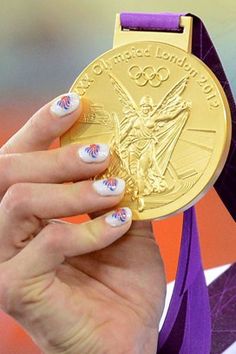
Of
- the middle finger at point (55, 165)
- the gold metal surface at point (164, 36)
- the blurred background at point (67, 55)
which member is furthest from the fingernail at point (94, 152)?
the blurred background at point (67, 55)

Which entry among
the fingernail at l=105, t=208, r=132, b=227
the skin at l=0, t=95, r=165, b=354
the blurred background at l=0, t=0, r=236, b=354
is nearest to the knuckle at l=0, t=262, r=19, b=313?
the skin at l=0, t=95, r=165, b=354

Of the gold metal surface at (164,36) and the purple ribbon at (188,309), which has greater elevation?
the gold metal surface at (164,36)

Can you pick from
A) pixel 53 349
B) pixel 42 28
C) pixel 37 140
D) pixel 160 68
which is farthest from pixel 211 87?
pixel 42 28

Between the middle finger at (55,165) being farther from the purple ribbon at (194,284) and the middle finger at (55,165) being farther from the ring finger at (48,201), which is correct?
the purple ribbon at (194,284)

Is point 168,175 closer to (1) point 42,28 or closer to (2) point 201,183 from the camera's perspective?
(2) point 201,183

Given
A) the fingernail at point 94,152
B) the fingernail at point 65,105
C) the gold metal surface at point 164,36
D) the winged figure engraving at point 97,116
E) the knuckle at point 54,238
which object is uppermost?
the gold metal surface at point 164,36

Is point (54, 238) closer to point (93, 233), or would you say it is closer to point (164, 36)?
point (93, 233)

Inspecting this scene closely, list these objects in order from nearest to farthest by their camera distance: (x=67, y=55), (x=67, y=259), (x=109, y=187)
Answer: (x=109, y=187) < (x=67, y=259) < (x=67, y=55)

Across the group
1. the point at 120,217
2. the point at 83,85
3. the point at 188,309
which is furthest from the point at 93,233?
the point at 188,309
